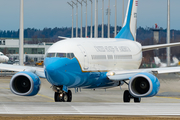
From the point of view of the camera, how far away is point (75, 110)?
58.5 feet

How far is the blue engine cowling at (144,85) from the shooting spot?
22453 mm

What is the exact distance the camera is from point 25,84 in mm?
23922

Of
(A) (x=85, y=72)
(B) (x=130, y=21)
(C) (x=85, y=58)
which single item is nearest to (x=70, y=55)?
(C) (x=85, y=58)

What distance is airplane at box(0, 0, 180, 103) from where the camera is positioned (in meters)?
22.4

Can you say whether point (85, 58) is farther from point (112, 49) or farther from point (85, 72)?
point (112, 49)

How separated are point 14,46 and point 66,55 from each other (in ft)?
436

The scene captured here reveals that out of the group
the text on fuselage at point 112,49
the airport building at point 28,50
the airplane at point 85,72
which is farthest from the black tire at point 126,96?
the airport building at point 28,50

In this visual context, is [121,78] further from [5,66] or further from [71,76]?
[5,66]

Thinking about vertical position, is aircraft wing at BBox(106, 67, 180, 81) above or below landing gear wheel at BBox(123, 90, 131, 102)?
above

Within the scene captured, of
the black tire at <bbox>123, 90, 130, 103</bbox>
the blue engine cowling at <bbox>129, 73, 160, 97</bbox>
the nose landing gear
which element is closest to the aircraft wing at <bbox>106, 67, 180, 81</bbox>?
the blue engine cowling at <bbox>129, 73, 160, 97</bbox>

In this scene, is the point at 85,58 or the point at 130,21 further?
the point at 130,21

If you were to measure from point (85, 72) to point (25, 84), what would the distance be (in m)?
3.40

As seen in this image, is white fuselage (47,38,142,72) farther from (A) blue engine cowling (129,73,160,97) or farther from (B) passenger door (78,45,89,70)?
(A) blue engine cowling (129,73,160,97)

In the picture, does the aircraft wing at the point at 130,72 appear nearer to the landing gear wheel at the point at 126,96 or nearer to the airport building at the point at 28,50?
the landing gear wheel at the point at 126,96
